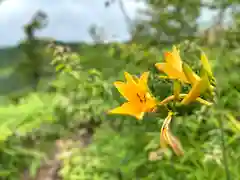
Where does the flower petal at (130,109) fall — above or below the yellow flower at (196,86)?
below

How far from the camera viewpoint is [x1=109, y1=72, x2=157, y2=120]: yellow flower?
65cm

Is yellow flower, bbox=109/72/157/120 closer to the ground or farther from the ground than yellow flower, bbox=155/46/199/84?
closer to the ground

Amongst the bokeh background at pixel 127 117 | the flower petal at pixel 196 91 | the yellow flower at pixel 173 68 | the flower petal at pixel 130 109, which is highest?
the yellow flower at pixel 173 68

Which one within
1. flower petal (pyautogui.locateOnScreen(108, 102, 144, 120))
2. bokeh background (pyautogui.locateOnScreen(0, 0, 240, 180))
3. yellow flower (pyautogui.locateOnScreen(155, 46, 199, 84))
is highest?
yellow flower (pyautogui.locateOnScreen(155, 46, 199, 84))

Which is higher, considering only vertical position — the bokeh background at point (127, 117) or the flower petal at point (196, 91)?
the flower petal at point (196, 91)

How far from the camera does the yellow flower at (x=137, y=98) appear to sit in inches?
25.5

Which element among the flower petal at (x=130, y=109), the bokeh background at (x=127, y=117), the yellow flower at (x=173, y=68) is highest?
the yellow flower at (x=173, y=68)

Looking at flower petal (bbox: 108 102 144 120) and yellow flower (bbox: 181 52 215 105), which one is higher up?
yellow flower (bbox: 181 52 215 105)

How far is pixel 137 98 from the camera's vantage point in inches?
26.0

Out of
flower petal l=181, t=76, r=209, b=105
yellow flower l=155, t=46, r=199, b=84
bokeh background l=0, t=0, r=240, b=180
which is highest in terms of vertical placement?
yellow flower l=155, t=46, r=199, b=84

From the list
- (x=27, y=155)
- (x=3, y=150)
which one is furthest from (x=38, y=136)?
(x=3, y=150)

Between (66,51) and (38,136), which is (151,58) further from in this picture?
(38,136)

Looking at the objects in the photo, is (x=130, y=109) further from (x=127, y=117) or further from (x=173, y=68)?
(x=127, y=117)

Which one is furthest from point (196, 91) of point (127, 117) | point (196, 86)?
point (127, 117)
